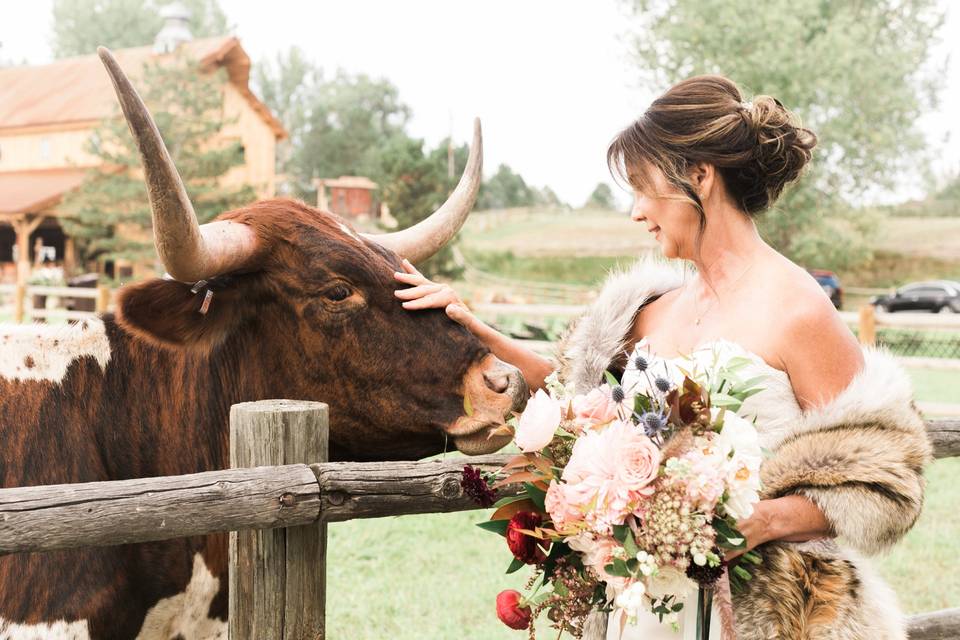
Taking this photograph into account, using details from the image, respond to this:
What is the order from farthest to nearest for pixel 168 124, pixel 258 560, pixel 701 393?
pixel 168 124, pixel 258 560, pixel 701 393

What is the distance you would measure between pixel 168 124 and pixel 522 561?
26024mm

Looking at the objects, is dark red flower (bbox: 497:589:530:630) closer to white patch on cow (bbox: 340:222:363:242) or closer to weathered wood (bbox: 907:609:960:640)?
white patch on cow (bbox: 340:222:363:242)

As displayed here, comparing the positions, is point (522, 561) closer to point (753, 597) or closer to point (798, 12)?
point (753, 597)

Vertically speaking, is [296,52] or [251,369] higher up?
[296,52]

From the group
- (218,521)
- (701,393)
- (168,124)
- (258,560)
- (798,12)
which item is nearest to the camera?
(701,393)

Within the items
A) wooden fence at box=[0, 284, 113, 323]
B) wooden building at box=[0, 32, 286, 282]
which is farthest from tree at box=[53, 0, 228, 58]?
wooden fence at box=[0, 284, 113, 323]

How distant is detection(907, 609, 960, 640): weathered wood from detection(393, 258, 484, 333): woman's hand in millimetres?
2135

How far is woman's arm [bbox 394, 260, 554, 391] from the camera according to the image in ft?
8.55

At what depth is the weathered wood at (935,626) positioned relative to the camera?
11.3ft

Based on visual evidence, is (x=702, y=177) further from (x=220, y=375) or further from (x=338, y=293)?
(x=220, y=375)

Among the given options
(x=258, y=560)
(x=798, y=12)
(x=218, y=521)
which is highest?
(x=798, y=12)

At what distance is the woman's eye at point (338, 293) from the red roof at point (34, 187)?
28.3 meters

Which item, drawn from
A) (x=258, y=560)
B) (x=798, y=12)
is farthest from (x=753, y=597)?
(x=798, y=12)

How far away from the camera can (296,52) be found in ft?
181
